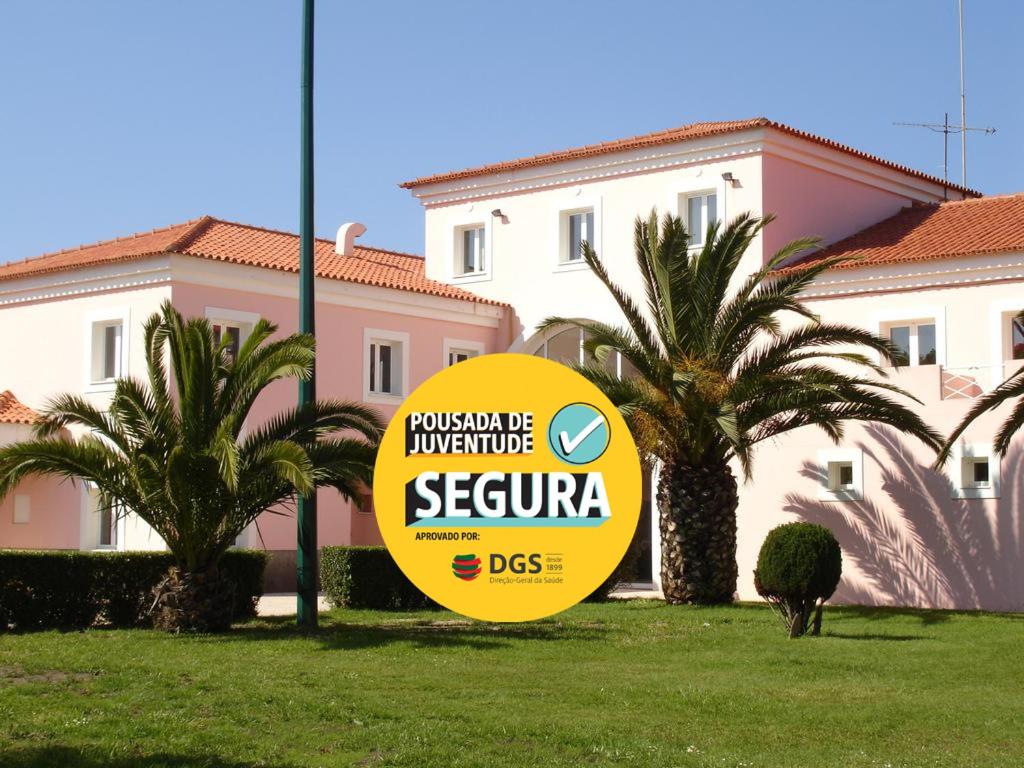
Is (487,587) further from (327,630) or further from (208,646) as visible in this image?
(327,630)

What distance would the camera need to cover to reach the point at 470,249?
34.2m

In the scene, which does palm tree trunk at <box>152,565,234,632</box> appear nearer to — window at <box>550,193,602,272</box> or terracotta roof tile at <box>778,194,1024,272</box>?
terracotta roof tile at <box>778,194,1024,272</box>

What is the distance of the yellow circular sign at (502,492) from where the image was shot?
35.9ft

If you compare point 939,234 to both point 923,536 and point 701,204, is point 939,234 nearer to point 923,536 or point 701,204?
point 701,204

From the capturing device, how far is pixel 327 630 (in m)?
18.2

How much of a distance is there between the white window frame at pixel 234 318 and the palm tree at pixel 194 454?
9735 mm

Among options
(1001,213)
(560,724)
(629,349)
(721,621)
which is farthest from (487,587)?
(1001,213)

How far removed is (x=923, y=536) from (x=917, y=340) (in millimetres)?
3743

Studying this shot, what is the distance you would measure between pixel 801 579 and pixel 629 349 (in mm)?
5344

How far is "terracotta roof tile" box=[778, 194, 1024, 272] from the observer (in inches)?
994

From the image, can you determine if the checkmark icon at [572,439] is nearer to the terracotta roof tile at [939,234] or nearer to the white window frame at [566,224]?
the terracotta roof tile at [939,234]

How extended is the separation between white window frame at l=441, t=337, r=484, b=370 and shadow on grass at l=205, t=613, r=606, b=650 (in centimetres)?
1274

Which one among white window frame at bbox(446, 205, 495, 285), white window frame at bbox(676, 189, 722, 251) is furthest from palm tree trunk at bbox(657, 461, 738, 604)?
white window frame at bbox(446, 205, 495, 285)

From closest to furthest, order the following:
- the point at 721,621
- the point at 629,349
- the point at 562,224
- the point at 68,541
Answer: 1. the point at 721,621
2. the point at 629,349
3. the point at 68,541
4. the point at 562,224
